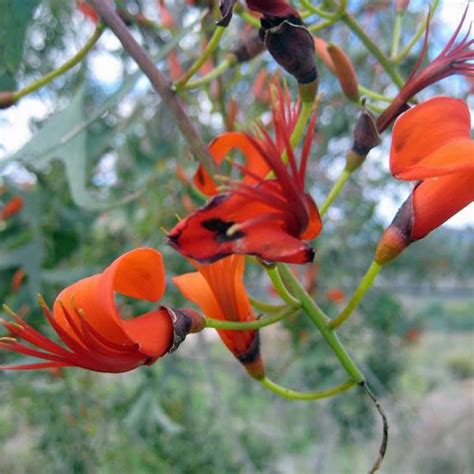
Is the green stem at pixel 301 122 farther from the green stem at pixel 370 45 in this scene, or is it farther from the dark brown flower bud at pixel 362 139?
the green stem at pixel 370 45

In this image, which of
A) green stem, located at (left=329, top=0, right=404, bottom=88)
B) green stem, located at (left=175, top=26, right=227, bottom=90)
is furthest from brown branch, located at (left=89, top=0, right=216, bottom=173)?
green stem, located at (left=329, top=0, right=404, bottom=88)

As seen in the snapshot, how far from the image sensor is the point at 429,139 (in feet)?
1.52

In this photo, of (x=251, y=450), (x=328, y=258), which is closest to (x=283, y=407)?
(x=251, y=450)

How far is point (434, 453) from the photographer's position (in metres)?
5.12

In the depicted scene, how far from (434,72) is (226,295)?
224 mm

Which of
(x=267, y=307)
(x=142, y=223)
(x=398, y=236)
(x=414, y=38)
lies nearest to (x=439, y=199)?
(x=398, y=236)

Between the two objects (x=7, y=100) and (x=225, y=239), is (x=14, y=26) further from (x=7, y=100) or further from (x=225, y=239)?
(x=225, y=239)

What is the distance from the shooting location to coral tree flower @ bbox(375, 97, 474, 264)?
441 mm

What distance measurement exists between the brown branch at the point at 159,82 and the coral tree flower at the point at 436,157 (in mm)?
151

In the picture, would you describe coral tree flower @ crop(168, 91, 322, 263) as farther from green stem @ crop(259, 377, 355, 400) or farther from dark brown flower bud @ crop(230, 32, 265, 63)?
dark brown flower bud @ crop(230, 32, 265, 63)

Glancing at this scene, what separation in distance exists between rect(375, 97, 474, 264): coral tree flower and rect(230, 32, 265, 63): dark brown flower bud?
1.07 feet

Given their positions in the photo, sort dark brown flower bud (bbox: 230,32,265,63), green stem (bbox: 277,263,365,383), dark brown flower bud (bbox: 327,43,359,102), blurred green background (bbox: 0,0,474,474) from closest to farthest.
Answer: green stem (bbox: 277,263,365,383) < dark brown flower bud (bbox: 327,43,359,102) < dark brown flower bud (bbox: 230,32,265,63) < blurred green background (bbox: 0,0,474,474)

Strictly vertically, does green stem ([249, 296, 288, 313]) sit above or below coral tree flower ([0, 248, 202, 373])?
below

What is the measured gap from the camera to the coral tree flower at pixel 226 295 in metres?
0.53
